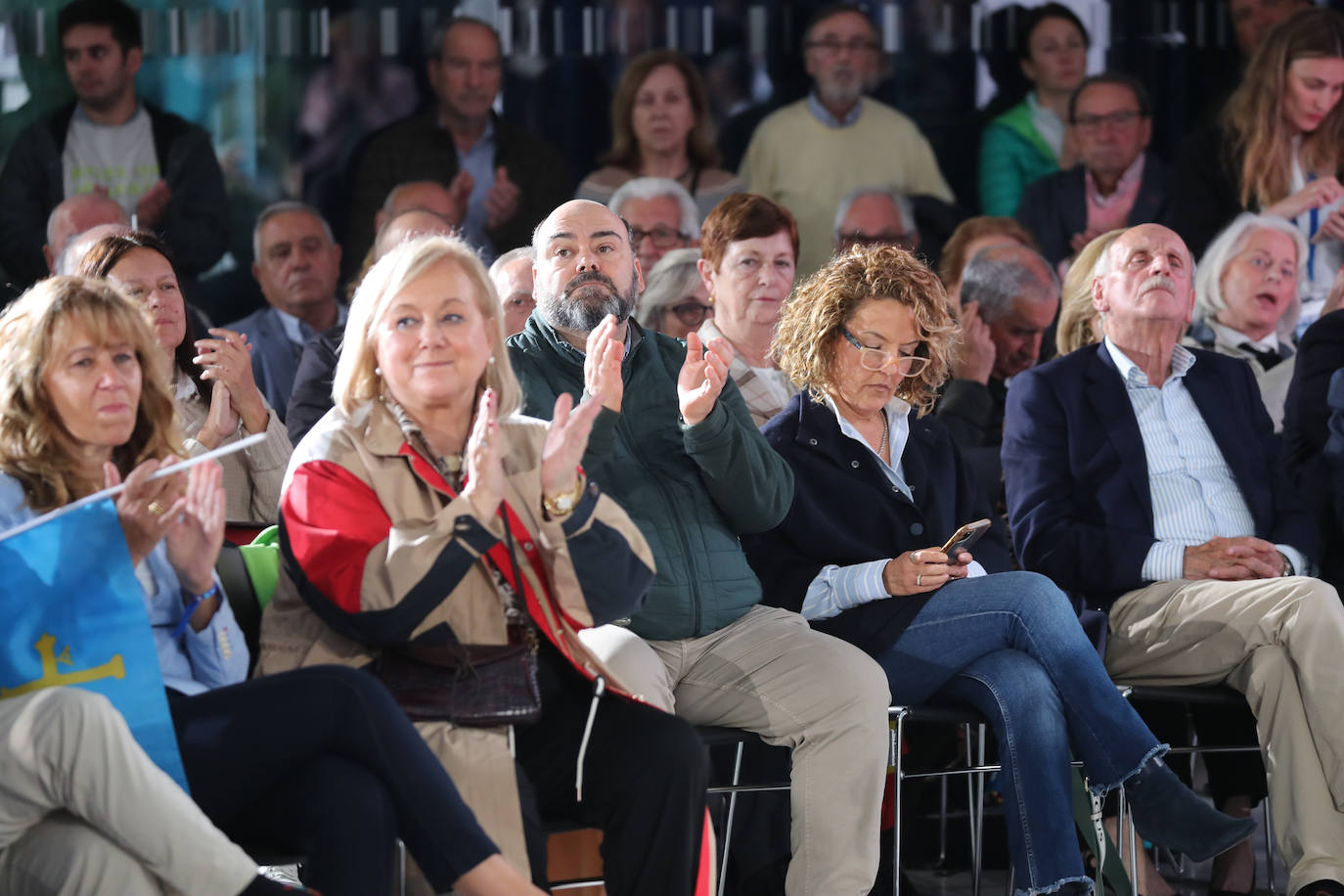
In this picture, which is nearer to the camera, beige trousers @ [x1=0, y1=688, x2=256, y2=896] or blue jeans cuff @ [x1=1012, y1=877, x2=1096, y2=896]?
Answer: beige trousers @ [x1=0, y1=688, x2=256, y2=896]

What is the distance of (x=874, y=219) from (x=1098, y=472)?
2.02 metres

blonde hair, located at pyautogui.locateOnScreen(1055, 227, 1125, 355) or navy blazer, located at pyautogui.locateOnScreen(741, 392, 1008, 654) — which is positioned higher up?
blonde hair, located at pyautogui.locateOnScreen(1055, 227, 1125, 355)

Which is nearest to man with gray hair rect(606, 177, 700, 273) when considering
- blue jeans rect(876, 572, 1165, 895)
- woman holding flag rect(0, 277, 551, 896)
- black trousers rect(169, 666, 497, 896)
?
blue jeans rect(876, 572, 1165, 895)

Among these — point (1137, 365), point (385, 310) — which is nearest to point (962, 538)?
point (1137, 365)

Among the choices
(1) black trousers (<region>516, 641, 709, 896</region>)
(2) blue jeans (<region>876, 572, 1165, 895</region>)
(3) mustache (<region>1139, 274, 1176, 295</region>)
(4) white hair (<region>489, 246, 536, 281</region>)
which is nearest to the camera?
(1) black trousers (<region>516, 641, 709, 896</region>)

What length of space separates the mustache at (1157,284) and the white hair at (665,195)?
64.8 inches

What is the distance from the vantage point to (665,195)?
5262 mm

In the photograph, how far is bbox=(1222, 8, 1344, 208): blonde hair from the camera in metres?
5.81

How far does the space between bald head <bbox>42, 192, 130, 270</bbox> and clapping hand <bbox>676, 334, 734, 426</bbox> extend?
2.60 metres

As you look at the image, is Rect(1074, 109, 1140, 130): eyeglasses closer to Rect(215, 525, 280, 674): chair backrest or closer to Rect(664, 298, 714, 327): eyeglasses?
Rect(664, 298, 714, 327): eyeglasses

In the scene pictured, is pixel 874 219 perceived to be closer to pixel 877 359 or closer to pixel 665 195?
pixel 665 195

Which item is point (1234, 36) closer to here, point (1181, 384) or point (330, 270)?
point (1181, 384)

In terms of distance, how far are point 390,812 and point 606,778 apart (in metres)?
0.41

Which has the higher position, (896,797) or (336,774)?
(336,774)
